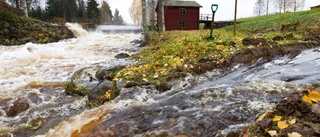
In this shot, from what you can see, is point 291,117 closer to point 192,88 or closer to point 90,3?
point 192,88

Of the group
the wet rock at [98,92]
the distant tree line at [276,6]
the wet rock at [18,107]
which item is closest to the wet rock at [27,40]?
the wet rock at [18,107]

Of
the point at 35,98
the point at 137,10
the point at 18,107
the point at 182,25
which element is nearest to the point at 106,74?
the point at 35,98

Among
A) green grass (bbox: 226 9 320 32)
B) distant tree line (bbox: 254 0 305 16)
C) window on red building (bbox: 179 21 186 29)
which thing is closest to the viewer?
green grass (bbox: 226 9 320 32)

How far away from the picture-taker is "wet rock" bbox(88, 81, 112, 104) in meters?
Answer: 5.32

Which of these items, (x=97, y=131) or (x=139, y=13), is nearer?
(x=97, y=131)

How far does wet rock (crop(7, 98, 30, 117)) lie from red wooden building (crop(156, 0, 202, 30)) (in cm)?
2631

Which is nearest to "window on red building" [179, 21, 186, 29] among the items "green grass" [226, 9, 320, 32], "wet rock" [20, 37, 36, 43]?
"green grass" [226, 9, 320, 32]

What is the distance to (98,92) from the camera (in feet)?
18.1

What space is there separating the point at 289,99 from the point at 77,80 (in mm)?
6060

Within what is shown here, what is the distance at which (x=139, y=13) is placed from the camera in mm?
55469

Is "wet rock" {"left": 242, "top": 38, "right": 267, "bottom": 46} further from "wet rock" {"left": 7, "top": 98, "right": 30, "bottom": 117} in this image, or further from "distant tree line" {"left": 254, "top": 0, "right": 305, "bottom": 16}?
"distant tree line" {"left": 254, "top": 0, "right": 305, "bottom": 16}

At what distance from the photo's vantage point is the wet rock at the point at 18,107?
4.99 m

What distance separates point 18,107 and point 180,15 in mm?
27714

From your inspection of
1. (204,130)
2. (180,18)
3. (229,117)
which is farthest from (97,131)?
(180,18)
